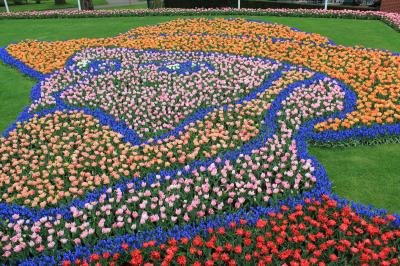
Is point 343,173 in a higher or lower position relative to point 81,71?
lower

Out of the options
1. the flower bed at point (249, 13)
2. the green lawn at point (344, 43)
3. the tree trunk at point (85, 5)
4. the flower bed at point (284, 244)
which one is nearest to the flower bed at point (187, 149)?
the flower bed at point (284, 244)

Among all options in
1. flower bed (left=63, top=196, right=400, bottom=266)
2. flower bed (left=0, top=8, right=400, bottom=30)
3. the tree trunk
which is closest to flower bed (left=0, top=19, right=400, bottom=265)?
flower bed (left=63, top=196, right=400, bottom=266)

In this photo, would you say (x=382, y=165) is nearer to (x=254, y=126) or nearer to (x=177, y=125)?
(x=254, y=126)

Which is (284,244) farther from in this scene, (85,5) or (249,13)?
(85,5)

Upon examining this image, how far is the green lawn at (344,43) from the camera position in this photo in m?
6.14

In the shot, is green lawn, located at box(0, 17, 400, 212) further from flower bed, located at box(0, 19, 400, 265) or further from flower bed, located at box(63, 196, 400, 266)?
flower bed, located at box(63, 196, 400, 266)

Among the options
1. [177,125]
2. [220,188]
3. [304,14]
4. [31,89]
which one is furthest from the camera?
[304,14]

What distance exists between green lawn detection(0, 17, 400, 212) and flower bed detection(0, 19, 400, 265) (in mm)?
474

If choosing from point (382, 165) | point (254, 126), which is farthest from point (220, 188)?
point (382, 165)

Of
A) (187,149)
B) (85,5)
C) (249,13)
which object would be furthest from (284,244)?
(85,5)

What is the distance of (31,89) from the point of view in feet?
34.9

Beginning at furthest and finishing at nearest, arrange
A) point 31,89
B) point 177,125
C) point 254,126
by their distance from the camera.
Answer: point 31,89, point 177,125, point 254,126

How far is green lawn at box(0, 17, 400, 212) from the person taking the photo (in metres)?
6.14

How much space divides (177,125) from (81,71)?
15.0ft
